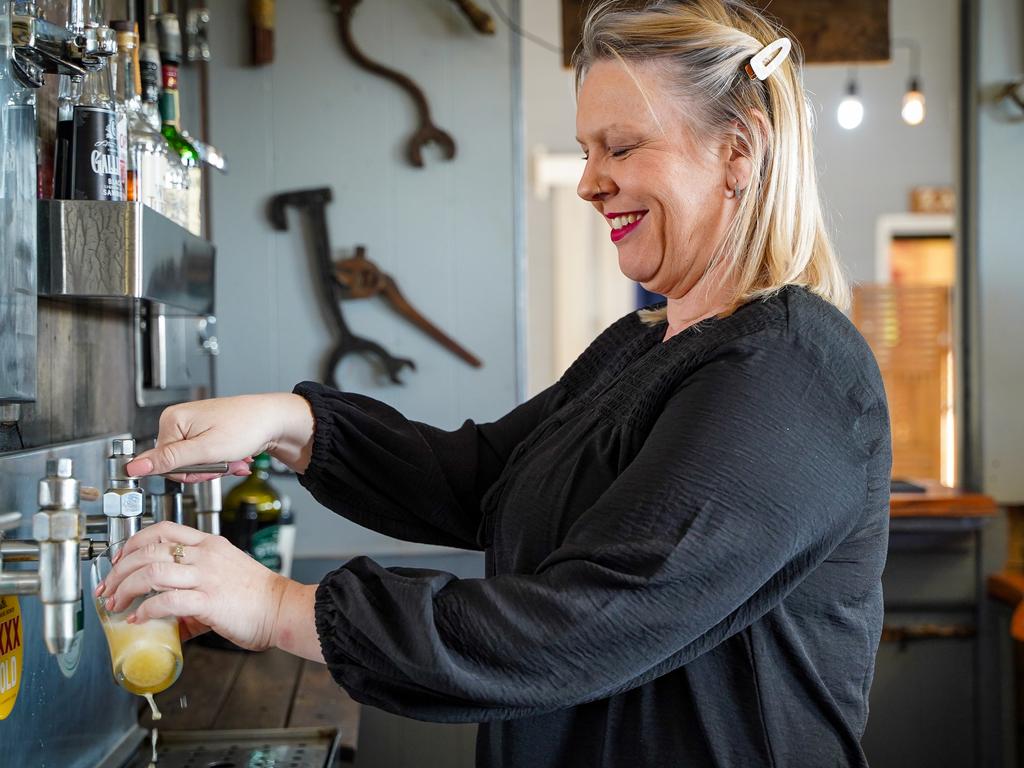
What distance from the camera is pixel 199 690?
5.51 ft

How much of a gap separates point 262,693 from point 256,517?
46cm

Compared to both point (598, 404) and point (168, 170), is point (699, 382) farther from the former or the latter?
point (168, 170)

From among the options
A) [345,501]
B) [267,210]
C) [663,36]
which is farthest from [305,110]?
[663,36]

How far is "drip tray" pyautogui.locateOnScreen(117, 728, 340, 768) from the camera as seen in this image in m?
1.29

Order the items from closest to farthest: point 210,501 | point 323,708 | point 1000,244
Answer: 1. point 210,501
2. point 323,708
3. point 1000,244

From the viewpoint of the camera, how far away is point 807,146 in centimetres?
101

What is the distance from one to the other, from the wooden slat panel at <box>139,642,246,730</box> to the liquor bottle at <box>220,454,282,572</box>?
190mm

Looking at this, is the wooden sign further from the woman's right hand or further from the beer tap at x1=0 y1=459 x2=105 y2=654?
the beer tap at x1=0 y1=459 x2=105 y2=654

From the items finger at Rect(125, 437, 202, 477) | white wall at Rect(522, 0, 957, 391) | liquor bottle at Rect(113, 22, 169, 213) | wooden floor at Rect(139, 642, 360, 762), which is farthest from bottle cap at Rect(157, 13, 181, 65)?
white wall at Rect(522, 0, 957, 391)

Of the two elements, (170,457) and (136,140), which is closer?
(170,457)

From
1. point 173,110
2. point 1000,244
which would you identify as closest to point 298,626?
point 173,110

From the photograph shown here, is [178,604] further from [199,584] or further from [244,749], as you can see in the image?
[244,749]

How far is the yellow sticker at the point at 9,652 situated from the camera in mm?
980

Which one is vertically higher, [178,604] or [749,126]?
[749,126]
